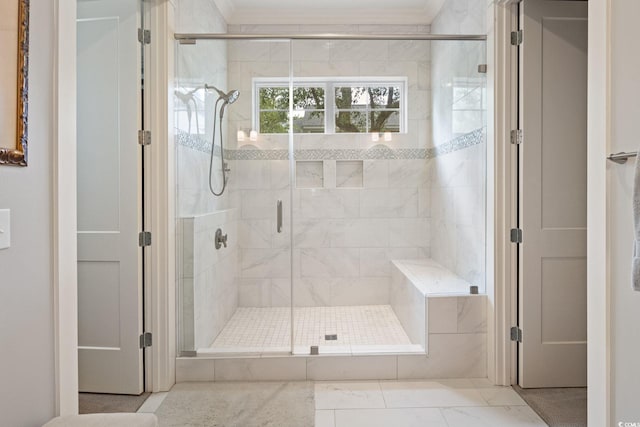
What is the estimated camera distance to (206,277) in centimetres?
280

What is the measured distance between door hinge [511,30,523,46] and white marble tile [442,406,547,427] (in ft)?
6.67

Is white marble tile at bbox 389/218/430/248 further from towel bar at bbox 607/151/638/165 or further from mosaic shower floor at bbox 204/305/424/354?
towel bar at bbox 607/151/638/165

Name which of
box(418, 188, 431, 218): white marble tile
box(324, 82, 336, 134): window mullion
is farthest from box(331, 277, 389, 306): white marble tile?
box(324, 82, 336, 134): window mullion

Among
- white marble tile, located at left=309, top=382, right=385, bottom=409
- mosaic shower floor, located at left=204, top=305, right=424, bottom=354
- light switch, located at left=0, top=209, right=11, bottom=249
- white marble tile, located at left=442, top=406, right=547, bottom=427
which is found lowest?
white marble tile, located at left=442, top=406, right=547, bottom=427

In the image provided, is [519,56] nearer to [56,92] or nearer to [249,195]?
[249,195]

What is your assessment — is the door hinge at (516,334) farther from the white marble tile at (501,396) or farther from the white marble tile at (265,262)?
the white marble tile at (265,262)

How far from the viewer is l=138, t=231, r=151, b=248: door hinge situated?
2.41 metres

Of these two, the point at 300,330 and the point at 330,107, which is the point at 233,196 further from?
the point at 330,107

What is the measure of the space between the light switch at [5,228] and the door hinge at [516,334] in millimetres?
2499

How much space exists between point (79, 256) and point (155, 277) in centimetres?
43

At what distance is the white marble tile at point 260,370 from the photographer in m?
2.62

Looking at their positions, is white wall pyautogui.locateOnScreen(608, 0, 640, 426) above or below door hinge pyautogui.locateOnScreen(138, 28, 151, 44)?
below

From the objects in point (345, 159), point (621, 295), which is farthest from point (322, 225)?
point (621, 295)

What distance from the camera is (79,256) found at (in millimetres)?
2400
